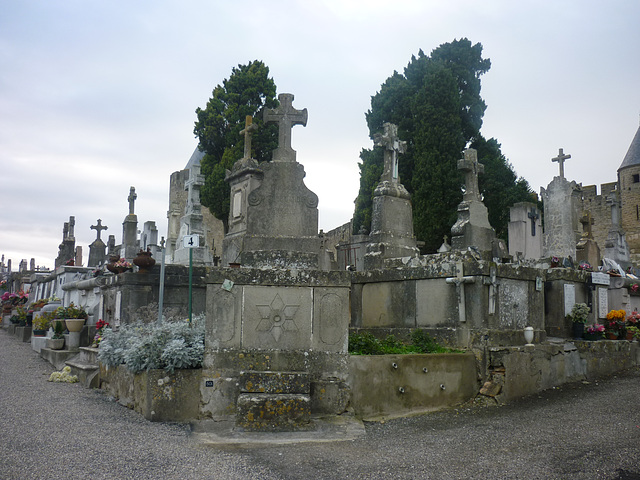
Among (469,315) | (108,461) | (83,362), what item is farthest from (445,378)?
(83,362)

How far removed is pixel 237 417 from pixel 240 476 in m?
1.53

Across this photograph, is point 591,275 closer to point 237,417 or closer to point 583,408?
point 583,408

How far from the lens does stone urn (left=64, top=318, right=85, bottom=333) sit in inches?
402

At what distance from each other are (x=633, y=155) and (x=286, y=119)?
3625 centimetres

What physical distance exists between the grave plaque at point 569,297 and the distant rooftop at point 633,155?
31.2 meters

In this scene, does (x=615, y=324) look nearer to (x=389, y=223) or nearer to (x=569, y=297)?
(x=569, y=297)

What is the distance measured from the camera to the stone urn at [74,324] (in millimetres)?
10203

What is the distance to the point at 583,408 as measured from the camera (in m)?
6.51

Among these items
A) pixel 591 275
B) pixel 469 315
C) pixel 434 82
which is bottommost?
pixel 469 315

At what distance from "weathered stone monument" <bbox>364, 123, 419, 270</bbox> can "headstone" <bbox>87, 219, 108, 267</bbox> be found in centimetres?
1553

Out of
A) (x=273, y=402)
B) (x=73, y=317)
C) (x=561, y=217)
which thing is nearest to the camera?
(x=273, y=402)

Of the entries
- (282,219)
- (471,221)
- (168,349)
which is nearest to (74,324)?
(168,349)

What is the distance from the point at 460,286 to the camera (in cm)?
778

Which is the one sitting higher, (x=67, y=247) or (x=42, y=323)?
(x=67, y=247)
